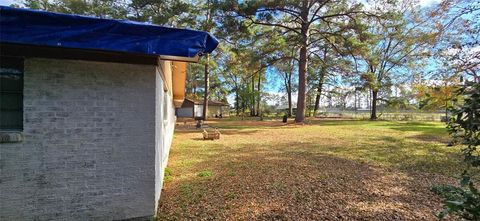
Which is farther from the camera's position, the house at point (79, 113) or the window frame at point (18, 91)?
the window frame at point (18, 91)

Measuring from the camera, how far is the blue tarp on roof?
8.88 feet

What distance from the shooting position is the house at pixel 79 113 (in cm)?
295

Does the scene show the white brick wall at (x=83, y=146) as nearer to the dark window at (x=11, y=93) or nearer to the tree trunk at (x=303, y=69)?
the dark window at (x=11, y=93)

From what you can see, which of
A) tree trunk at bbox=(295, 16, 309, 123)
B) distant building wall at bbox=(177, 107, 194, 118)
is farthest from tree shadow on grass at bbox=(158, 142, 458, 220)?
distant building wall at bbox=(177, 107, 194, 118)

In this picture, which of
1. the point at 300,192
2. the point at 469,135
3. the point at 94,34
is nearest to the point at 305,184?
the point at 300,192

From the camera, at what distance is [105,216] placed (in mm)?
3564

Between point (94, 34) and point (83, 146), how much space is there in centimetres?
139

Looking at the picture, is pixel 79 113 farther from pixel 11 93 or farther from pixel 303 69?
pixel 303 69

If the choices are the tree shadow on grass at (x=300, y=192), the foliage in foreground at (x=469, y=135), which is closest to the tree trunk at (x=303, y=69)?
the tree shadow on grass at (x=300, y=192)

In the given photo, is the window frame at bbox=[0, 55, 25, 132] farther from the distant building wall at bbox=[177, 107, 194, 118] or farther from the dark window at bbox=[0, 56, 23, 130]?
the distant building wall at bbox=[177, 107, 194, 118]

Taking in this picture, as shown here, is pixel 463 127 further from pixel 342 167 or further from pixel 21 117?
pixel 342 167

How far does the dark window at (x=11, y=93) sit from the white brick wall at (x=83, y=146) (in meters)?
0.08

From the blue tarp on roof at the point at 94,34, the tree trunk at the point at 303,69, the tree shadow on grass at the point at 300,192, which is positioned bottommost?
the tree shadow on grass at the point at 300,192

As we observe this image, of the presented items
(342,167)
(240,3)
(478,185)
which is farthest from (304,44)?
(478,185)
